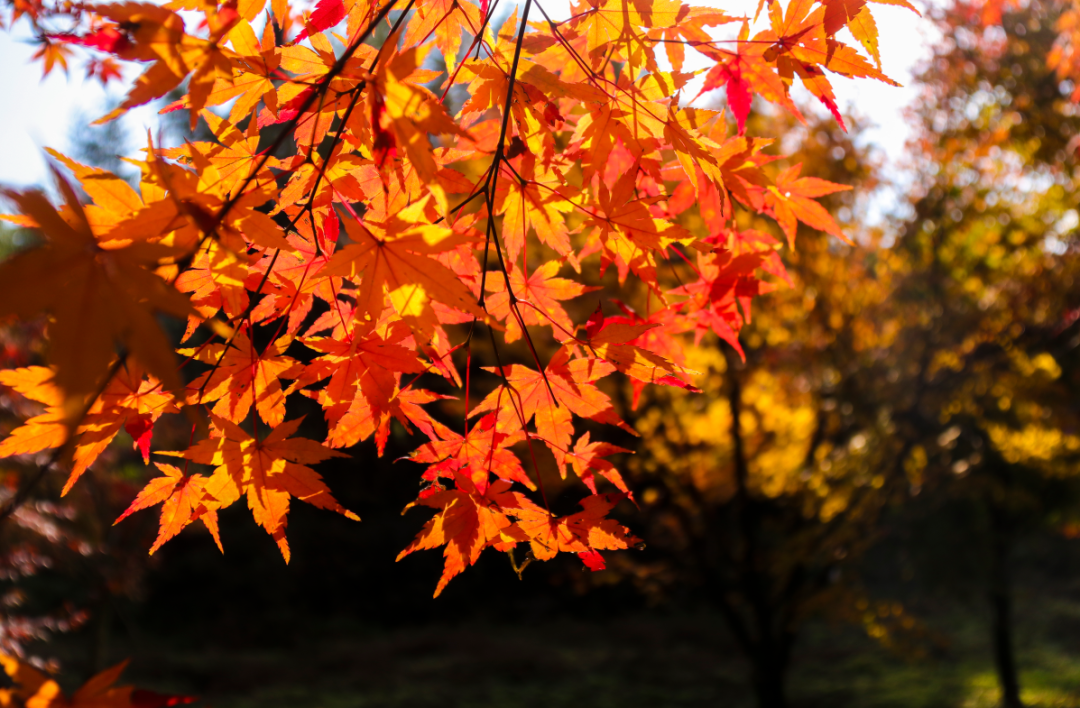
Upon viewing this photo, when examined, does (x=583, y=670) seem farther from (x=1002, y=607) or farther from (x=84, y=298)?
(x=84, y=298)

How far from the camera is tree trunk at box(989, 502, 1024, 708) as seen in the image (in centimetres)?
768

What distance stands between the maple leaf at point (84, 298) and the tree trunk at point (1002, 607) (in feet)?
31.5

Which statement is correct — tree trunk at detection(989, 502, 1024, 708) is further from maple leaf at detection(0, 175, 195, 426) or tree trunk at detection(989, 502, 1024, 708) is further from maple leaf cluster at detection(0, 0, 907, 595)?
maple leaf at detection(0, 175, 195, 426)

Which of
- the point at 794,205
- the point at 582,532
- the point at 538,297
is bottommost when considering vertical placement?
the point at 582,532

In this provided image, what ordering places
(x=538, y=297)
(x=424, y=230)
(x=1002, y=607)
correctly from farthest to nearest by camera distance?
(x=1002, y=607) < (x=538, y=297) < (x=424, y=230)

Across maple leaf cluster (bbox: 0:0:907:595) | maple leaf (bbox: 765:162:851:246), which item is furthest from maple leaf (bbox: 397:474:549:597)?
maple leaf (bbox: 765:162:851:246)

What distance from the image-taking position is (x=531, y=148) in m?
0.93

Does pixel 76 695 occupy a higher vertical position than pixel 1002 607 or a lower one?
higher

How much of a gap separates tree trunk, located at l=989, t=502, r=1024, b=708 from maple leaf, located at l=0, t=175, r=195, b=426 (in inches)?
378

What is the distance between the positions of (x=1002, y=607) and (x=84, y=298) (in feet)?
32.3

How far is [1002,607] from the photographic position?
26.1ft

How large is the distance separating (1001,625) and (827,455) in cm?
512

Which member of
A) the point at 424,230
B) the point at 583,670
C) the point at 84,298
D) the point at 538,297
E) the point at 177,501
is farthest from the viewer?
the point at 583,670

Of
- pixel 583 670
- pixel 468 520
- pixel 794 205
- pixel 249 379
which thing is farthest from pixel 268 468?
pixel 583 670
